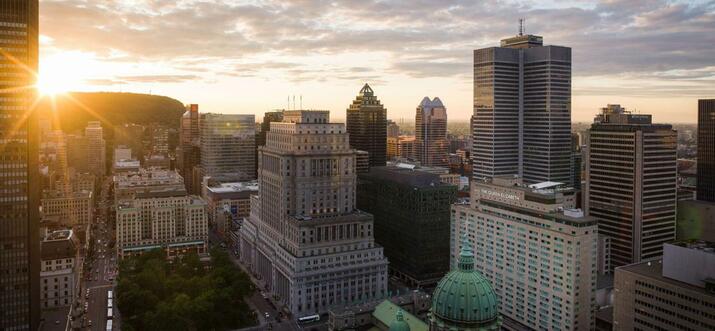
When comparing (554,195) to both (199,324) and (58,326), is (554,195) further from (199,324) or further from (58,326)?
(58,326)

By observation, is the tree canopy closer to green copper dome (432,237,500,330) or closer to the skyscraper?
the skyscraper

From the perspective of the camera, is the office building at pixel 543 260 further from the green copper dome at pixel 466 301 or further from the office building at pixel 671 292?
the green copper dome at pixel 466 301

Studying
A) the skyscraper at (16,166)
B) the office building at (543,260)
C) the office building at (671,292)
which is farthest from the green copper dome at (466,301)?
the skyscraper at (16,166)

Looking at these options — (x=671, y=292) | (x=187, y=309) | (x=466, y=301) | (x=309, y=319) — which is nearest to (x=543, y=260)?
(x=671, y=292)

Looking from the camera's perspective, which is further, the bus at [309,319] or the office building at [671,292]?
the bus at [309,319]


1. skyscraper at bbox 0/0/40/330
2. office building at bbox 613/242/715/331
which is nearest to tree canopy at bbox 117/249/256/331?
skyscraper at bbox 0/0/40/330

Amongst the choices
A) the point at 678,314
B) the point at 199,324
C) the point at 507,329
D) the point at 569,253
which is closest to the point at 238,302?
the point at 199,324
